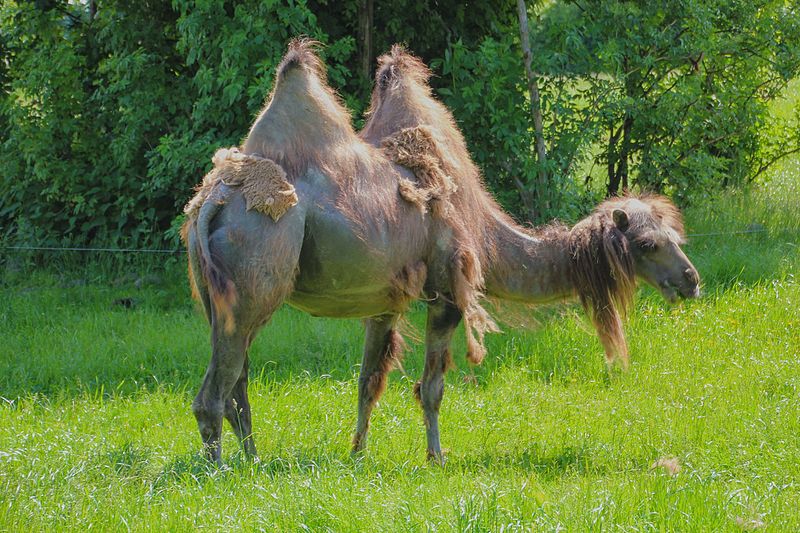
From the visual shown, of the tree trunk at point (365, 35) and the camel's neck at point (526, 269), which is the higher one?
the tree trunk at point (365, 35)

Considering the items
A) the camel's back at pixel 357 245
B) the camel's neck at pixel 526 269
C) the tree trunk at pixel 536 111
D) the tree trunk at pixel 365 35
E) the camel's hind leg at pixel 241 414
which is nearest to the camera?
the camel's back at pixel 357 245

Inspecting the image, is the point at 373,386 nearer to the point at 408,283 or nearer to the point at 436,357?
the point at 436,357

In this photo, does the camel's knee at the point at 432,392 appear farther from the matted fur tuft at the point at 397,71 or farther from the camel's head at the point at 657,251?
the matted fur tuft at the point at 397,71

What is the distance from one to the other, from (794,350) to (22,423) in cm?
608

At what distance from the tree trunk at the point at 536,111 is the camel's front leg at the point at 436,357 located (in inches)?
151

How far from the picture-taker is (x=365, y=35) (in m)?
10.9

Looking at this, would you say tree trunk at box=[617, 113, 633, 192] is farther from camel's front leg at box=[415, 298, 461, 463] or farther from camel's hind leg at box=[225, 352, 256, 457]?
camel's hind leg at box=[225, 352, 256, 457]

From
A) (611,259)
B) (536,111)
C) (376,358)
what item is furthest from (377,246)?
(536,111)

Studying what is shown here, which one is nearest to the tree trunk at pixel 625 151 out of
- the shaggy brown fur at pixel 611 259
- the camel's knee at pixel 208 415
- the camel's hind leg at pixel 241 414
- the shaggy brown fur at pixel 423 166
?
the shaggy brown fur at pixel 611 259

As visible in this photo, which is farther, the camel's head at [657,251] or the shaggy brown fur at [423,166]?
the camel's head at [657,251]

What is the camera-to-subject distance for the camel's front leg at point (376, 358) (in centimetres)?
677

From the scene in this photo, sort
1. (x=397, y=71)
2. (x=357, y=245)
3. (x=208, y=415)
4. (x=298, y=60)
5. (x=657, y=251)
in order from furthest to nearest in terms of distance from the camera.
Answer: (x=397, y=71) < (x=657, y=251) < (x=298, y=60) < (x=357, y=245) < (x=208, y=415)

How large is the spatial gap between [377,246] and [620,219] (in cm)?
173

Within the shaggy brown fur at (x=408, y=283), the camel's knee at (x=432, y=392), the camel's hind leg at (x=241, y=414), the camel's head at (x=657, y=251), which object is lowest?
the camel's hind leg at (x=241, y=414)
